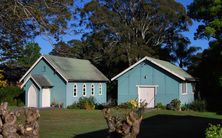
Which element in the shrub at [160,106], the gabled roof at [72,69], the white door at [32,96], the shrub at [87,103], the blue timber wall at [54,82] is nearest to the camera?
the shrub at [160,106]

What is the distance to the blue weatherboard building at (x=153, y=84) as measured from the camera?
146 ft

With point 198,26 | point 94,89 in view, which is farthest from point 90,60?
point 198,26

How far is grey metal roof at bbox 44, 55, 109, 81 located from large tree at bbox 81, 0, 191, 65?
491 cm

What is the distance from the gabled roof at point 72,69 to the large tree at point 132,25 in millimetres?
5064

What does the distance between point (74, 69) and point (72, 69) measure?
0.40 m

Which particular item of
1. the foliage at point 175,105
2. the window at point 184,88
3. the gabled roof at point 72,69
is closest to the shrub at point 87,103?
the gabled roof at point 72,69

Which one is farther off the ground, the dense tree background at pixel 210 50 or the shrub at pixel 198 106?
the dense tree background at pixel 210 50

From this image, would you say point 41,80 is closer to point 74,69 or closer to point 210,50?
point 74,69

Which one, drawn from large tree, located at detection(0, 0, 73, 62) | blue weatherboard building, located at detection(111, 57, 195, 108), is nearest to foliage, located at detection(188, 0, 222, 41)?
blue weatherboard building, located at detection(111, 57, 195, 108)

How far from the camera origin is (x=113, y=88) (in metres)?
57.1

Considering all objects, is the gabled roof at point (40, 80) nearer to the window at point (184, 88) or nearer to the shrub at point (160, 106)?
the shrub at point (160, 106)

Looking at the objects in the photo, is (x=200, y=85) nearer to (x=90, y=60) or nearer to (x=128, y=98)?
(x=128, y=98)

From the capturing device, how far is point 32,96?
46031 millimetres

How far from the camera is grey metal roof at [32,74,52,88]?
150 feet
